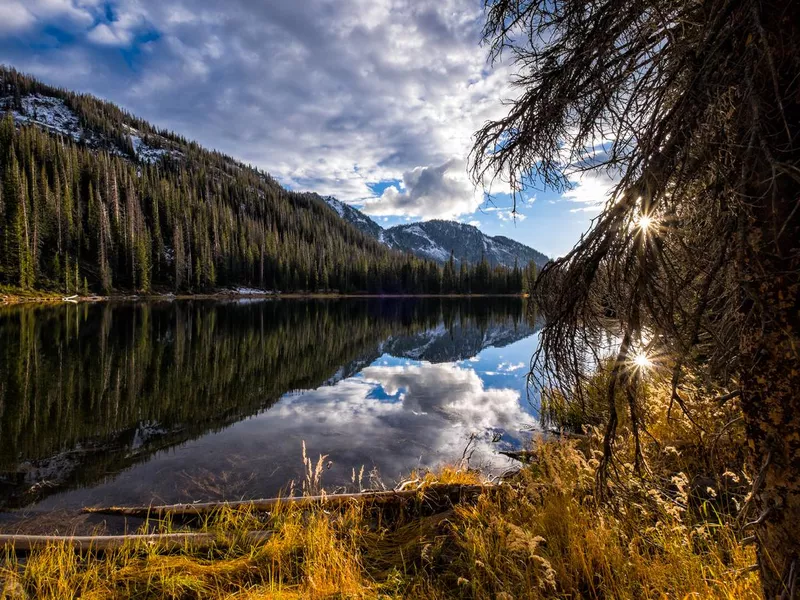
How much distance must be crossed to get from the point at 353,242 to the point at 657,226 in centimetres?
18437

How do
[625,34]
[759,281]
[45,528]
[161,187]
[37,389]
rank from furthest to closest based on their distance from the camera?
[161,187]
[37,389]
[45,528]
[625,34]
[759,281]

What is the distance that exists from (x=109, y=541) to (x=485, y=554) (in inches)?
171

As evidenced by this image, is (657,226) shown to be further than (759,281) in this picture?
Yes

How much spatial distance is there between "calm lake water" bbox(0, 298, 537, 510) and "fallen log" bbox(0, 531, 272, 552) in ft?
8.11

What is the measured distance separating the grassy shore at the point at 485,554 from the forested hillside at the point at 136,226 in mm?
69667

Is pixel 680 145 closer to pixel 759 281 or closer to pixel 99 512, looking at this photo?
pixel 759 281

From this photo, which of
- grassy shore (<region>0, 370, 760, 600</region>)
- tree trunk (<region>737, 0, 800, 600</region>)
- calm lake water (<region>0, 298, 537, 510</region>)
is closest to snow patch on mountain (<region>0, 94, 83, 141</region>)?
calm lake water (<region>0, 298, 537, 510</region>)

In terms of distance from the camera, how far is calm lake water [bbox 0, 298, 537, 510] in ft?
24.6

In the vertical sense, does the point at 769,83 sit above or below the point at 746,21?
below

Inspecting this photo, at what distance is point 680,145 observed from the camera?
84.0 inches

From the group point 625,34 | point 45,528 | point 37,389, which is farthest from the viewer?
point 37,389

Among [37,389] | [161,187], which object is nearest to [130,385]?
[37,389]

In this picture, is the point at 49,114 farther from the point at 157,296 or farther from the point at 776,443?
the point at 776,443

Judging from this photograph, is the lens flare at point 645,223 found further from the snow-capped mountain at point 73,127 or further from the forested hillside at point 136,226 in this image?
the snow-capped mountain at point 73,127
